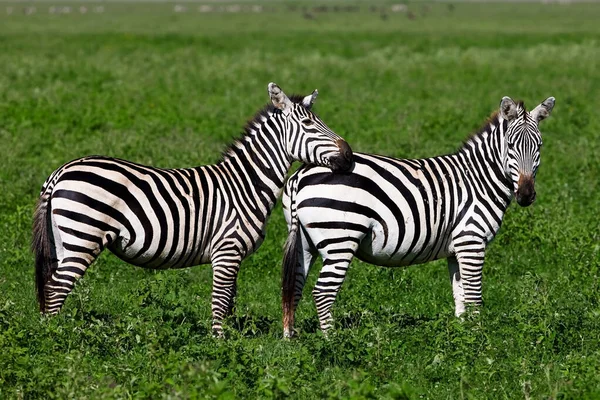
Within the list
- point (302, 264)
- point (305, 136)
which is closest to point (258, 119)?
point (305, 136)

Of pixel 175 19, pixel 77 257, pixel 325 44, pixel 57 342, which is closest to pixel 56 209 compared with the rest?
pixel 77 257

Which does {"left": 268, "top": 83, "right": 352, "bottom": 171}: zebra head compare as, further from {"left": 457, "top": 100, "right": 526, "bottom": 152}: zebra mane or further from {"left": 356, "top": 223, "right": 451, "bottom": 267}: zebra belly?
{"left": 457, "top": 100, "right": 526, "bottom": 152}: zebra mane

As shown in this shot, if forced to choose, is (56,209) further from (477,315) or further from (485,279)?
(485,279)

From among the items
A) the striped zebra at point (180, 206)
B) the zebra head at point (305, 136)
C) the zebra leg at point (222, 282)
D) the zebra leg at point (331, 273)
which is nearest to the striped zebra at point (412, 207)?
the zebra leg at point (331, 273)

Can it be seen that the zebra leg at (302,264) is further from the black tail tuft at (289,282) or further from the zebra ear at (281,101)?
the zebra ear at (281,101)

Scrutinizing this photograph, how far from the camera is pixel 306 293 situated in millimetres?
10555

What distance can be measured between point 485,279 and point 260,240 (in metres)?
3.41

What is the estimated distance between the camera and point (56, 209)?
8.17 m

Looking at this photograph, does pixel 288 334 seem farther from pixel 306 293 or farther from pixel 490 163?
pixel 490 163

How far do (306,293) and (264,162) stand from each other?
2142mm

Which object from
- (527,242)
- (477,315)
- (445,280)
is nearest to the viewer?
(477,315)

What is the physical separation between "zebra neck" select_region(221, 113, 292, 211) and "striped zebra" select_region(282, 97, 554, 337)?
0.17 metres

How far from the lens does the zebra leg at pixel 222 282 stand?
27.6ft

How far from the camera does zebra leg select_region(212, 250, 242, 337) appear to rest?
8422 mm
